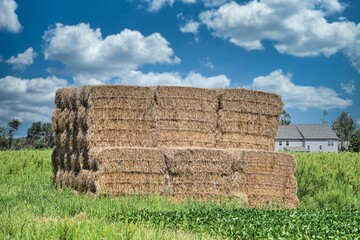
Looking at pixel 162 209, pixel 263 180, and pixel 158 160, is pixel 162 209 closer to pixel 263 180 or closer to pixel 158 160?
pixel 158 160

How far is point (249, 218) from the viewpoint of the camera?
1308cm

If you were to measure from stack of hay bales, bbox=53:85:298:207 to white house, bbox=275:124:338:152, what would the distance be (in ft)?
278

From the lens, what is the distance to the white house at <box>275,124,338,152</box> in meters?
103

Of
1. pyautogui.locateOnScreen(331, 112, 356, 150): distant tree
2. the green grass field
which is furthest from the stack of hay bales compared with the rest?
pyautogui.locateOnScreen(331, 112, 356, 150): distant tree

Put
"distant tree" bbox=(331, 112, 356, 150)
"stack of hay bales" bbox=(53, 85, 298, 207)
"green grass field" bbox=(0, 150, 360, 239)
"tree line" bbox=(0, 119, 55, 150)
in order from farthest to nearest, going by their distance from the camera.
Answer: "distant tree" bbox=(331, 112, 356, 150) → "tree line" bbox=(0, 119, 55, 150) → "stack of hay bales" bbox=(53, 85, 298, 207) → "green grass field" bbox=(0, 150, 360, 239)

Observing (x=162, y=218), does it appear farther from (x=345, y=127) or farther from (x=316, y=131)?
(x=345, y=127)

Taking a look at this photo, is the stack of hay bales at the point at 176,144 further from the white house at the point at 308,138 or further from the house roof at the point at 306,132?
the house roof at the point at 306,132

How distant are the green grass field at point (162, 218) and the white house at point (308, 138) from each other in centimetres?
8169

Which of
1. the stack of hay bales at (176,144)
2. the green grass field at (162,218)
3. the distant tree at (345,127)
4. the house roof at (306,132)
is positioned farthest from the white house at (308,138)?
the stack of hay bales at (176,144)

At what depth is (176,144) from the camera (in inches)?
721

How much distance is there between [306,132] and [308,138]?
5.16 ft

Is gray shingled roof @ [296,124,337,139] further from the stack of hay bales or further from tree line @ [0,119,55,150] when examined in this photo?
the stack of hay bales

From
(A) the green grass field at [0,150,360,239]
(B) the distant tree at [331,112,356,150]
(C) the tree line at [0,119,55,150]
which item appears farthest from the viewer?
(B) the distant tree at [331,112,356,150]

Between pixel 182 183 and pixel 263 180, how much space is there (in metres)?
2.82
